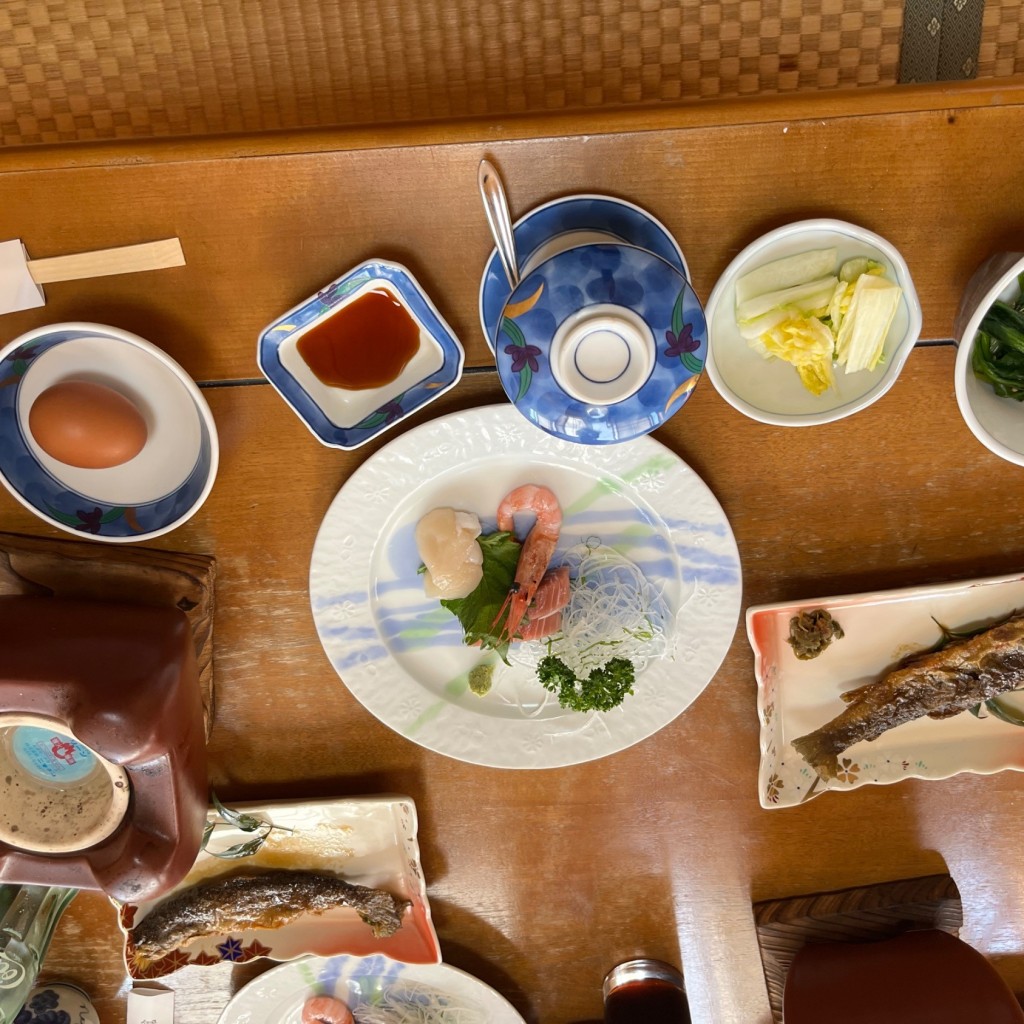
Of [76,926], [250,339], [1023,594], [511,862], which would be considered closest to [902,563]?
[1023,594]

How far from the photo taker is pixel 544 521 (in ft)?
4.83

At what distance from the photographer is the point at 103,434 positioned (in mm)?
1309

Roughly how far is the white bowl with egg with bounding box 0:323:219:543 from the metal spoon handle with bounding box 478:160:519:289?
567 mm

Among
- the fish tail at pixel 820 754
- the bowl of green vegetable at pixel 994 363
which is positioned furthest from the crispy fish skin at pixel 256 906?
the bowl of green vegetable at pixel 994 363

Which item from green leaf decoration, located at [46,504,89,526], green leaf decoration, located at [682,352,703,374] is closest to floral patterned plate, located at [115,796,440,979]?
green leaf decoration, located at [46,504,89,526]

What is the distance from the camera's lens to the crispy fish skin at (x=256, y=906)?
1578 millimetres

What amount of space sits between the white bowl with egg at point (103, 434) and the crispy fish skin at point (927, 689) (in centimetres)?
128

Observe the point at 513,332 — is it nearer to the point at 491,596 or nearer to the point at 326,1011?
the point at 491,596

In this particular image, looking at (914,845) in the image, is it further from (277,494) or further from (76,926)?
(76,926)

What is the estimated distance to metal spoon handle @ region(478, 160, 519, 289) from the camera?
4.17 feet

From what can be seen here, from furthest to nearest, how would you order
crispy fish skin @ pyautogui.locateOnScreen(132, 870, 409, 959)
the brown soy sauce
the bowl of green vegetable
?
1. crispy fish skin @ pyautogui.locateOnScreen(132, 870, 409, 959)
2. the brown soy sauce
3. the bowl of green vegetable

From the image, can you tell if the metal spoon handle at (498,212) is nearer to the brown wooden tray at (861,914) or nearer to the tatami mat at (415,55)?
the tatami mat at (415,55)

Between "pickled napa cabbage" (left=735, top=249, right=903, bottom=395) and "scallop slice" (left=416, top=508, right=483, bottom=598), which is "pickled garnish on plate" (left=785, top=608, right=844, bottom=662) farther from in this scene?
"scallop slice" (left=416, top=508, right=483, bottom=598)

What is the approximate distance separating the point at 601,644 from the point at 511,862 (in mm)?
530
